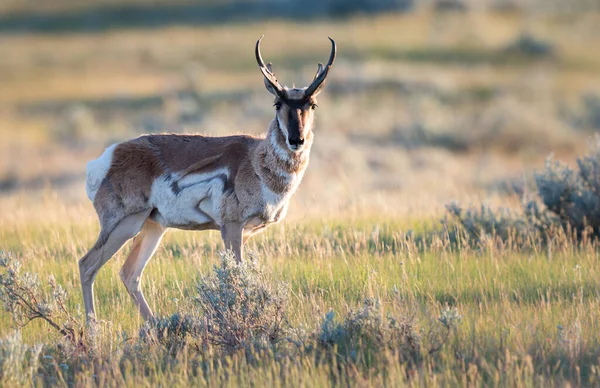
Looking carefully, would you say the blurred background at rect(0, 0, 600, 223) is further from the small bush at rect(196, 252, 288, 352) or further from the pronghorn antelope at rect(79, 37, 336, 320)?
the small bush at rect(196, 252, 288, 352)

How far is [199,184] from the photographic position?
7168 millimetres

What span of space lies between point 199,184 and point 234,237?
1.96 ft

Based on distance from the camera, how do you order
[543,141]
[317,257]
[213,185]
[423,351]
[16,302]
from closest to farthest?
[423,351] → [16,302] → [213,185] → [317,257] → [543,141]

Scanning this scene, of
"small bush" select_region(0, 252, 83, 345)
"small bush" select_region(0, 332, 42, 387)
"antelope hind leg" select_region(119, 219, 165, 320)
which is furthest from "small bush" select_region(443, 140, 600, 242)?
"small bush" select_region(0, 332, 42, 387)

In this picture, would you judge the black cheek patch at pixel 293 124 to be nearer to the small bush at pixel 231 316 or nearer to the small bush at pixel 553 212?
the small bush at pixel 231 316

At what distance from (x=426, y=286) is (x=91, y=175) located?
3281mm

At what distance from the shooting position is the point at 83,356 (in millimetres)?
5742

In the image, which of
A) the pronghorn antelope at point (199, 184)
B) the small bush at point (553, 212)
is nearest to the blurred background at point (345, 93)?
the small bush at point (553, 212)

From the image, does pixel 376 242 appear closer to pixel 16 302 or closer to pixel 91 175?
pixel 91 175

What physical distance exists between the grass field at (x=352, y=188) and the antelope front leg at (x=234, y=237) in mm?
478

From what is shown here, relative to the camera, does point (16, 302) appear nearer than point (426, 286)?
Yes

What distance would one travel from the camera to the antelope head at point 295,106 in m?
6.86

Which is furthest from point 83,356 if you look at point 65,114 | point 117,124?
point 65,114

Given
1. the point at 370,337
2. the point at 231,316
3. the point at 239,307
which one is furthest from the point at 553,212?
the point at 231,316
